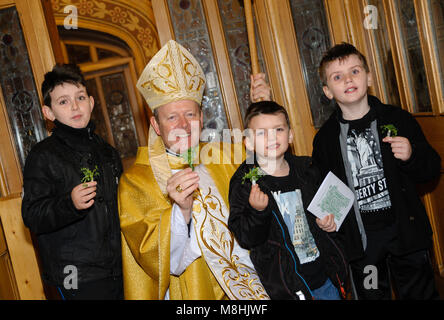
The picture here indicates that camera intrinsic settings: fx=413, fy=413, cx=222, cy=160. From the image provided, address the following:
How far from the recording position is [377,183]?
7.50ft

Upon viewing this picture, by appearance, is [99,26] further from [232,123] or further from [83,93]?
[83,93]

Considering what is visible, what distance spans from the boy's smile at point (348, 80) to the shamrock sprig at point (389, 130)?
20 cm

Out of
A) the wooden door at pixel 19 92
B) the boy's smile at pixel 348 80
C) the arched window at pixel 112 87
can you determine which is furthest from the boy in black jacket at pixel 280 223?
the arched window at pixel 112 87

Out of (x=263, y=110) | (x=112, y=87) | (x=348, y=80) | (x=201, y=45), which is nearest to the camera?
(x=263, y=110)

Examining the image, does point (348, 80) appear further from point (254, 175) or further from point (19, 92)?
point (19, 92)

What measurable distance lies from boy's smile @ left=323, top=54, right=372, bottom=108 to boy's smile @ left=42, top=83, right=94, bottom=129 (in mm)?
1423

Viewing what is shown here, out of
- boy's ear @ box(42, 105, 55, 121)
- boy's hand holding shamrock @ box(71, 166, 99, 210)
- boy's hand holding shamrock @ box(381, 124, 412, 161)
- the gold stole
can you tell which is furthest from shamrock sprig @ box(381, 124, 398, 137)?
boy's ear @ box(42, 105, 55, 121)

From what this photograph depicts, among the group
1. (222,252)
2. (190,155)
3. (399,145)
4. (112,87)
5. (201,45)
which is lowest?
(222,252)

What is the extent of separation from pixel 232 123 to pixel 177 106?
131 cm

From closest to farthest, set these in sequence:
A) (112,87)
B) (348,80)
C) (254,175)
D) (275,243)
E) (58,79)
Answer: (254,175)
(275,243)
(348,80)
(58,79)
(112,87)

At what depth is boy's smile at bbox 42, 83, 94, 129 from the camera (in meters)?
2.34

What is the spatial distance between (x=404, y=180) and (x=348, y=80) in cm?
63

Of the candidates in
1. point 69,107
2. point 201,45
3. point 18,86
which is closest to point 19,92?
point 18,86

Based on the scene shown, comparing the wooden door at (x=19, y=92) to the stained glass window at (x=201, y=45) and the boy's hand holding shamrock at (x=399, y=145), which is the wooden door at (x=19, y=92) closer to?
the stained glass window at (x=201, y=45)
